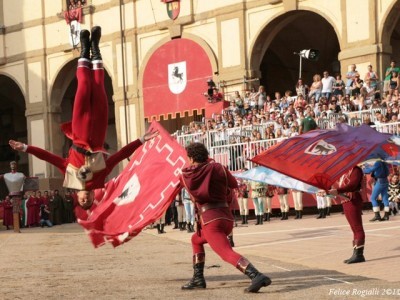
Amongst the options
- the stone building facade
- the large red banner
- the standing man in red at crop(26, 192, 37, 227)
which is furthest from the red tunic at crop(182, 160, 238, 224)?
the standing man in red at crop(26, 192, 37, 227)

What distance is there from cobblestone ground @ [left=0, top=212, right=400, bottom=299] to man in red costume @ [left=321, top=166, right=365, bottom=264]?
0.96ft

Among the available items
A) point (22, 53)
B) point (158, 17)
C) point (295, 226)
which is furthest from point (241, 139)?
point (22, 53)

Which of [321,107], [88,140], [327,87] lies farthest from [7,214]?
[88,140]

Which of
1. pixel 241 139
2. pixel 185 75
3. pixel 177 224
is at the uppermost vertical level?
pixel 185 75

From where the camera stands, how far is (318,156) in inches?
504

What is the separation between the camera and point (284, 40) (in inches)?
1612

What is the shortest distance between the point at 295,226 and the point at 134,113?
18768 millimetres

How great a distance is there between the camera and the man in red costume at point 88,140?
38.6 ft

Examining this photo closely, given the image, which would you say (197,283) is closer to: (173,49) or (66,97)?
(173,49)

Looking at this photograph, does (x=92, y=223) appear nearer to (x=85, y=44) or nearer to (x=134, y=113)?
(x=85, y=44)

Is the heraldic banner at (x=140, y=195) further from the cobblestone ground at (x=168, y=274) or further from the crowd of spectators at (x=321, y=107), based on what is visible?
the crowd of spectators at (x=321, y=107)

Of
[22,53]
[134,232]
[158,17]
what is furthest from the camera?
[22,53]

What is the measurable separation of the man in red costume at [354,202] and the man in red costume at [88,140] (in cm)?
301

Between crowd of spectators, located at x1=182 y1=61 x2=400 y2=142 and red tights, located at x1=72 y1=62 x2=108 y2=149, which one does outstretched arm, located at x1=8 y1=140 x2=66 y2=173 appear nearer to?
red tights, located at x1=72 y1=62 x2=108 y2=149
